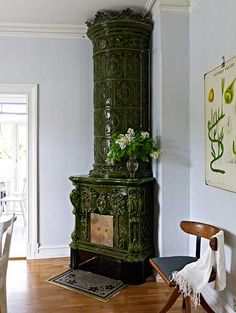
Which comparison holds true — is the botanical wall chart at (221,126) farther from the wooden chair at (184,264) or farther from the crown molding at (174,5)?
the crown molding at (174,5)

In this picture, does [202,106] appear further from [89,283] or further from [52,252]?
[52,252]

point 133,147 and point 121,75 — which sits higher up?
point 121,75

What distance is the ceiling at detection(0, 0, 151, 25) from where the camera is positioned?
3.35 metres

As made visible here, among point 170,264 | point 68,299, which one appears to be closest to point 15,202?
point 68,299

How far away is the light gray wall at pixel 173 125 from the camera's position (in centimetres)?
326

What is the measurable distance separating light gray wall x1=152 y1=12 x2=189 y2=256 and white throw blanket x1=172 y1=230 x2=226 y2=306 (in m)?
0.95

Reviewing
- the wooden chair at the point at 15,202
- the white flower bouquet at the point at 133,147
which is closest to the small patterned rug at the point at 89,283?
the white flower bouquet at the point at 133,147

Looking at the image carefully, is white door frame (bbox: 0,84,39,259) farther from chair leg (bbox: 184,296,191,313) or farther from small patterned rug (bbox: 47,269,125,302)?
chair leg (bbox: 184,296,191,313)

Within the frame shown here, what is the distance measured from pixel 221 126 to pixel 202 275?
1.10 m

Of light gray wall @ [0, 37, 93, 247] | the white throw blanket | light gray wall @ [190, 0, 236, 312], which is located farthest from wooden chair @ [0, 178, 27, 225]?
the white throw blanket

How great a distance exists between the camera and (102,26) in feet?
11.3

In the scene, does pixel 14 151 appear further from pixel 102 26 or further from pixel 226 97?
pixel 226 97

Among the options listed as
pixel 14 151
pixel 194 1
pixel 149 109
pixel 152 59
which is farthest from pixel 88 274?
pixel 14 151

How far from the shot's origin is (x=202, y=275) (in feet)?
7.63
